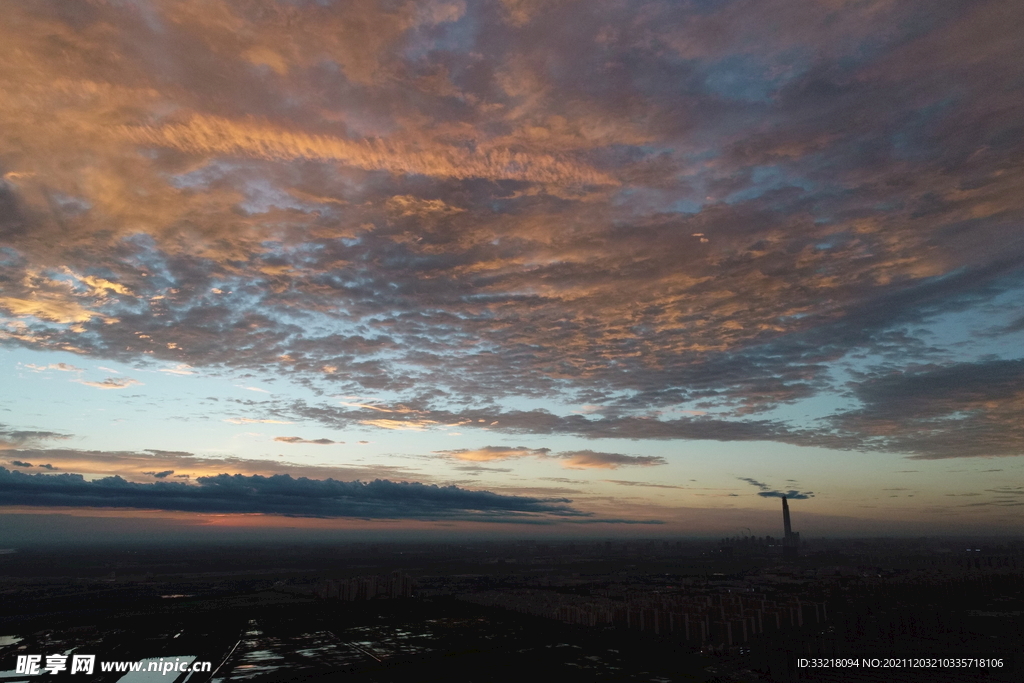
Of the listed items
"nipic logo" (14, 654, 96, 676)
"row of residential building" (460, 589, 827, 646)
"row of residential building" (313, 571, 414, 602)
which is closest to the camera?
"nipic logo" (14, 654, 96, 676)

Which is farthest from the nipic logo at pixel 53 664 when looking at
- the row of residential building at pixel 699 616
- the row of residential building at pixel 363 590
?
the row of residential building at pixel 699 616

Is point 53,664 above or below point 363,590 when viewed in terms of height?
above

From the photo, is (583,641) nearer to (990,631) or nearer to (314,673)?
(314,673)

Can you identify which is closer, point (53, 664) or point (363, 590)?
point (53, 664)

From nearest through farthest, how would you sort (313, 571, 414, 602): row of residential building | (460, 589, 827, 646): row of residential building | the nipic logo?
the nipic logo → (460, 589, 827, 646): row of residential building → (313, 571, 414, 602): row of residential building

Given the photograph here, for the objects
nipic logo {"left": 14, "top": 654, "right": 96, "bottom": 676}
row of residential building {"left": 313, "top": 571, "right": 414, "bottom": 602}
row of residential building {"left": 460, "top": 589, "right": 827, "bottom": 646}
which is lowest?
row of residential building {"left": 313, "top": 571, "right": 414, "bottom": 602}

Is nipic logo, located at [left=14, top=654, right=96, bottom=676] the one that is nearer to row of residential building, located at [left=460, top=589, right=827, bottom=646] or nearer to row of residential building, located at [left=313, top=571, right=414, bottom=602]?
row of residential building, located at [left=313, top=571, right=414, bottom=602]

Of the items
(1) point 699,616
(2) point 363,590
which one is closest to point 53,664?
(2) point 363,590

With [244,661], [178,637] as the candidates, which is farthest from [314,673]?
[178,637]

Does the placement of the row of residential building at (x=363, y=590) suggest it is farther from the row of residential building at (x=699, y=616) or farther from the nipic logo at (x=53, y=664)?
the nipic logo at (x=53, y=664)

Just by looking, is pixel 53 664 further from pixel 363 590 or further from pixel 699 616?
pixel 699 616

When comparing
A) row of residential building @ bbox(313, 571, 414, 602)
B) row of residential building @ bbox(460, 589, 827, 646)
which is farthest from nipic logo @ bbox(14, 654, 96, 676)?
row of residential building @ bbox(460, 589, 827, 646)
